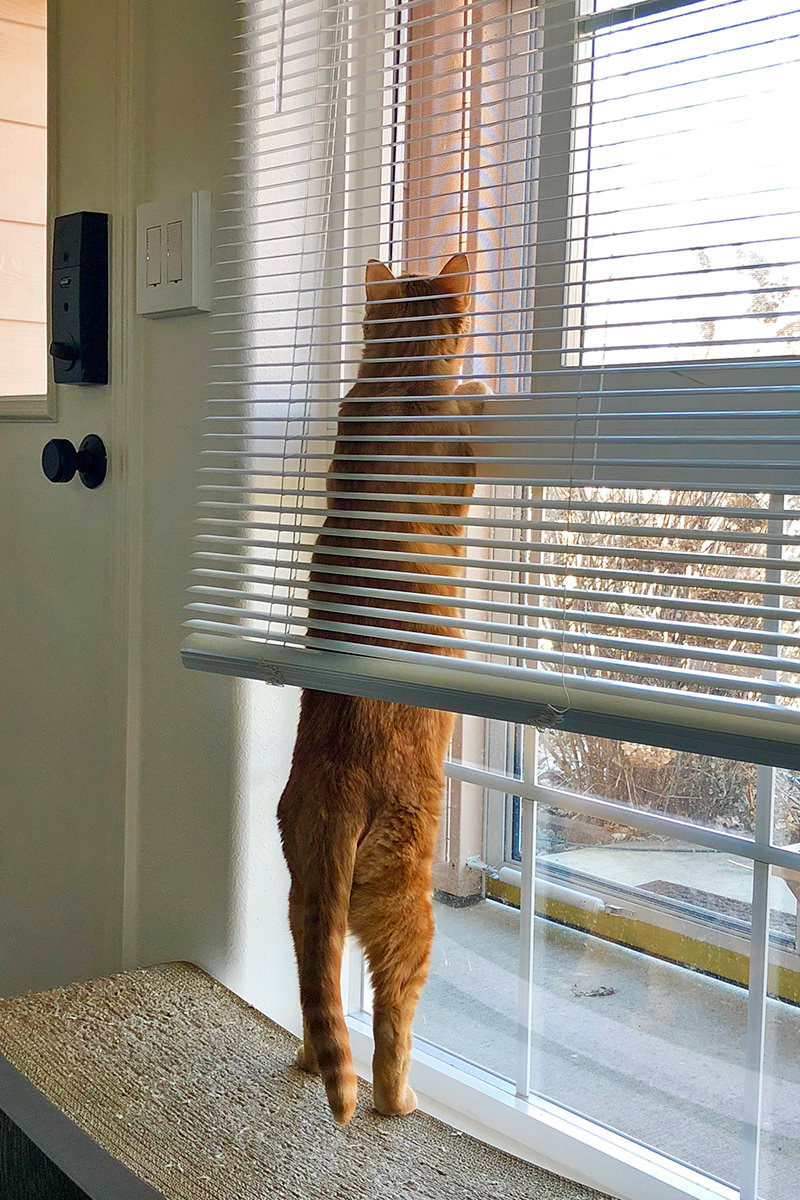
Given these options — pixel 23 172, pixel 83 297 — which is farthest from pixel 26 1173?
pixel 23 172

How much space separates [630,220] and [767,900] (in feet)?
2.27

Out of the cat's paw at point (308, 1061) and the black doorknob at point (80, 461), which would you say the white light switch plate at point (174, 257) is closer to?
the black doorknob at point (80, 461)

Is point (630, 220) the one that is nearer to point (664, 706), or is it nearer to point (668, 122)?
point (668, 122)

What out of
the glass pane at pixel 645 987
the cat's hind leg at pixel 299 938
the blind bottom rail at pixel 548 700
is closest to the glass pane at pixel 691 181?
the blind bottom rail at pixel 548 700

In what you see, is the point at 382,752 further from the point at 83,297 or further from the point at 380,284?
the point at 83,297

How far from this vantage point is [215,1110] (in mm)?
1180

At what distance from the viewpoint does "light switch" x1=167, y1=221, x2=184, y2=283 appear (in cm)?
151

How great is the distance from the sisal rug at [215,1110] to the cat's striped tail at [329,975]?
6 centimetres

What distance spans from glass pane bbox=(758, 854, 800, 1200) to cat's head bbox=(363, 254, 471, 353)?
2.25 feet

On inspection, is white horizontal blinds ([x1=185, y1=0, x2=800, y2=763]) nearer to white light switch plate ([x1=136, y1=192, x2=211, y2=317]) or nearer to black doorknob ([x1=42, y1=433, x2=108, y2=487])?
white light switch plate ([x1=136, y1=192, x2=211, y2=317])

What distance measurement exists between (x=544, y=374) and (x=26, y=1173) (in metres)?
0.75

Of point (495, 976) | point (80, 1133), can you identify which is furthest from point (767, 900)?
point (80, 1133)

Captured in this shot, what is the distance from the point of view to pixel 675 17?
0.95 meters

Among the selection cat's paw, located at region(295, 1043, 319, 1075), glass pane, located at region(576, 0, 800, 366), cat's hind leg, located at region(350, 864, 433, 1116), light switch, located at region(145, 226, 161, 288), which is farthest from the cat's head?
cat's paw, located at region(295, 1043, 319, 1075)
